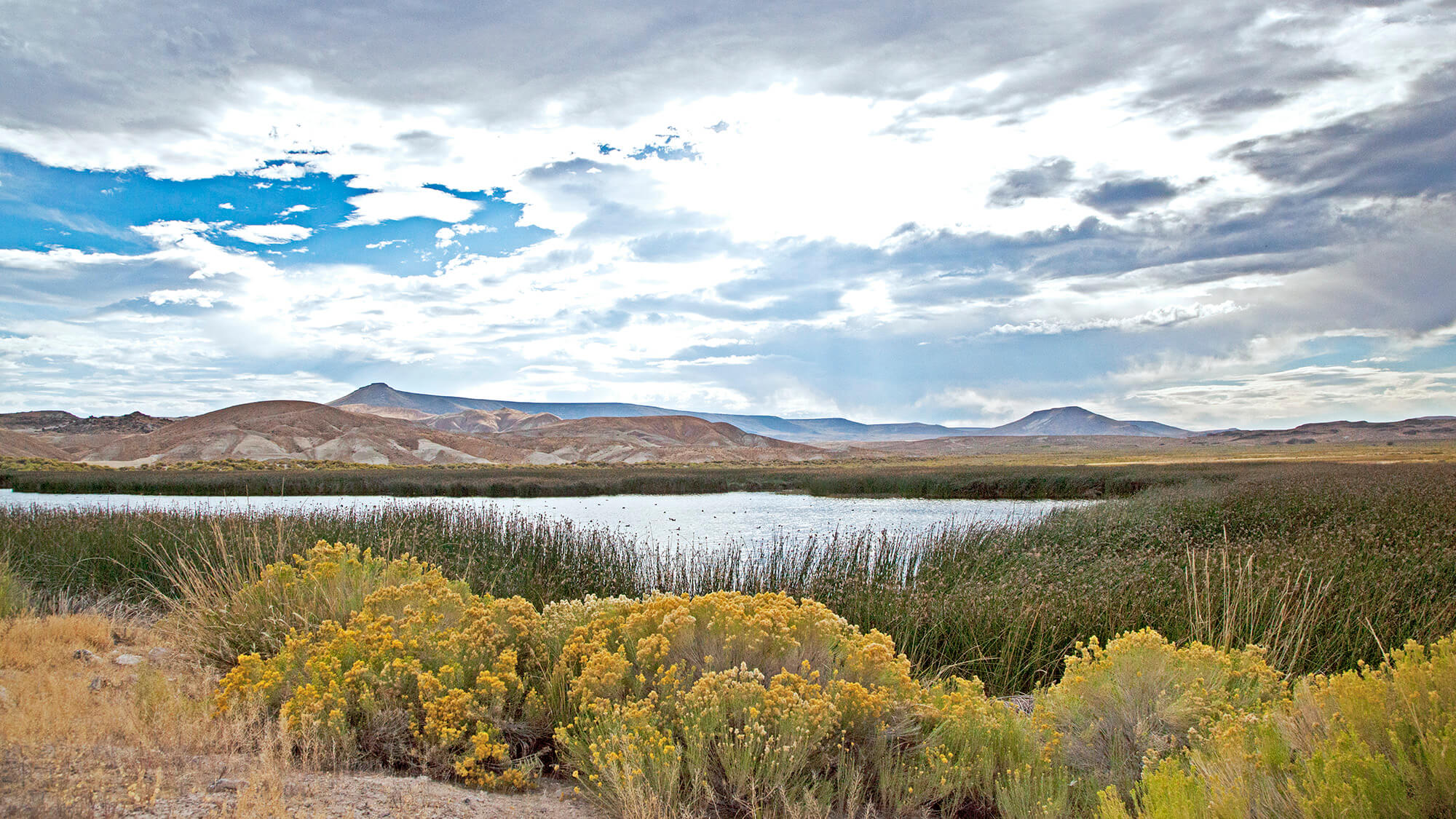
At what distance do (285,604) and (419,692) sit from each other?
2.72 metres

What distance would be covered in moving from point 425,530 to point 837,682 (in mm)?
11935

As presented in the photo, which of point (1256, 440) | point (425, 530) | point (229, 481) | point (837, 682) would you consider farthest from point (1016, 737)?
point (1256, 440)

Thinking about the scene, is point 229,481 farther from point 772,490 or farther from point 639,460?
point 639,460

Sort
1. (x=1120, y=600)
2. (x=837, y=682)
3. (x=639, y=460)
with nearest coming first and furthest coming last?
(x=837, y=682)
(x=1120, y=600)
(x=639, y=460)

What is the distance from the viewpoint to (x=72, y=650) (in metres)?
7.07

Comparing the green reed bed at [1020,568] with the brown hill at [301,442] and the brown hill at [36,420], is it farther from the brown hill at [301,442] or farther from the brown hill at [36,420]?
the brown hill at [36,420]

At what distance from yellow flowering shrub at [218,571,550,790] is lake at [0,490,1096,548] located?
380 inches

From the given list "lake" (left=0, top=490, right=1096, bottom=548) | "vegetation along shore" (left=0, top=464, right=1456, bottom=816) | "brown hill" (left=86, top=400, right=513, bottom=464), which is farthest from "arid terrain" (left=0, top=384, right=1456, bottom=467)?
"vegetation along shore" (left=0, top=464, right=1456, bottom=816)

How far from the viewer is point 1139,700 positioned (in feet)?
15.0

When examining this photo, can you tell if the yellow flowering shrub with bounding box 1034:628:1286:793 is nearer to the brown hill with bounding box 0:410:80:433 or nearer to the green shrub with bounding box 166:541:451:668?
the green shrub with bounding box 166:541:451:668

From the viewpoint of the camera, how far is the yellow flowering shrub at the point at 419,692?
4.48m

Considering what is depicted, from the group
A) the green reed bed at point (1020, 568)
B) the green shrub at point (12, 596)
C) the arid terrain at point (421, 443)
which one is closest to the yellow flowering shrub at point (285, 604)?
the green reed bed at point (1020, 568)

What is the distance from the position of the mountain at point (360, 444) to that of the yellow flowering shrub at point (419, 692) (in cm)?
8548

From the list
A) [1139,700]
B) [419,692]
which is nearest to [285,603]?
[419,692]
